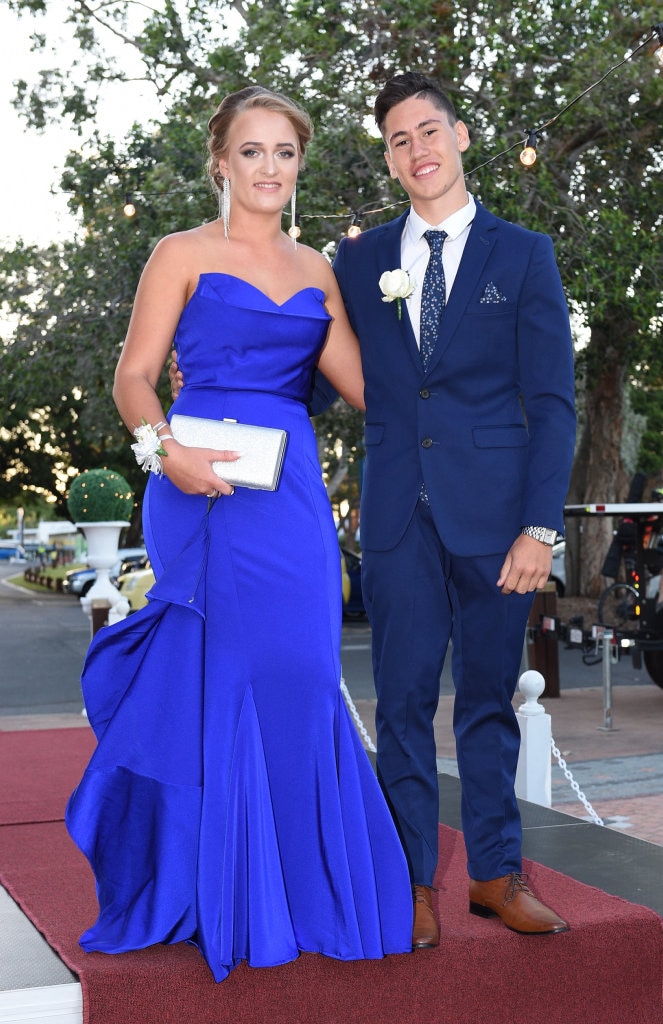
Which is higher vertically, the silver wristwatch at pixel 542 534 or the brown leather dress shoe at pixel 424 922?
the silver wristwatch at pixel 542 534

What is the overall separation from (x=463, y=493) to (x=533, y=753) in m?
2.43

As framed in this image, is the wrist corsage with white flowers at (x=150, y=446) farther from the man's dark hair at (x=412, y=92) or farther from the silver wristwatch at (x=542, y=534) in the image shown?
the man's dark hair at (x=412, y=92)

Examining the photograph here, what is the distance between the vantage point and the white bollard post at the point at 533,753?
509 centimetres

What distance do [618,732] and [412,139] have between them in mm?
6810

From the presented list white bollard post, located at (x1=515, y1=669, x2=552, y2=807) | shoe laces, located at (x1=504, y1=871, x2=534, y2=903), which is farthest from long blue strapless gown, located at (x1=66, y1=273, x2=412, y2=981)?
white bollard post, located at (x1=515, y1=669, x2=552, y2=807)

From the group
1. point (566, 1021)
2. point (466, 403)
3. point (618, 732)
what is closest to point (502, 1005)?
point (566, 1021)

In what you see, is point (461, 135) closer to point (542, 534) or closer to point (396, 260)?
point (396, 260)

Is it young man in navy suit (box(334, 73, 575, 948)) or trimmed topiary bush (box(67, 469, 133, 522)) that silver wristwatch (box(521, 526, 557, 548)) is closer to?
young man in navy suit (box(334, 73, 575, 948))

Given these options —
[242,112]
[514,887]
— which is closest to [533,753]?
[514,887]

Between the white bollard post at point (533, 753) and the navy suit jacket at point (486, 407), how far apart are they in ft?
7.32

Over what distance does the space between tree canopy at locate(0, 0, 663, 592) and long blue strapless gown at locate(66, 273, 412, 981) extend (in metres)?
8.21

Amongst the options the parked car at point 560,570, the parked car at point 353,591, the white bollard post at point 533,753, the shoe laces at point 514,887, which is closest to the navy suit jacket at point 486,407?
the shoe laces at point 514,887

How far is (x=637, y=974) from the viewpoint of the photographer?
316 cm

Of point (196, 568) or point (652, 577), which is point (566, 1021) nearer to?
point (196, 568)
